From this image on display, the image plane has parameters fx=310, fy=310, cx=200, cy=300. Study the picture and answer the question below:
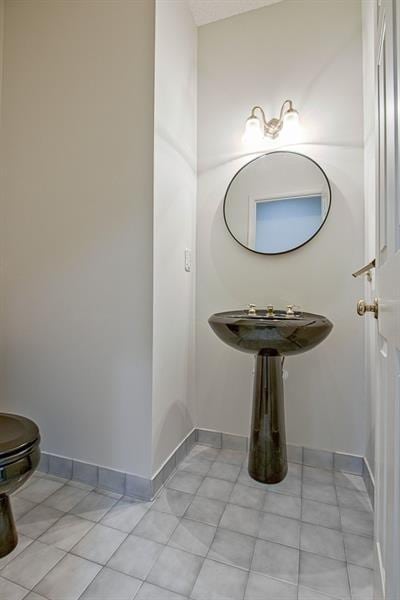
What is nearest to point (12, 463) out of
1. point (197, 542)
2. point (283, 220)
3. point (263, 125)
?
point (197, 542)

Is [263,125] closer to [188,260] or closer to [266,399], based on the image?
[188,260]

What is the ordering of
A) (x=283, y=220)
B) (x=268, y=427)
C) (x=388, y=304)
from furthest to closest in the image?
(x=283, y=220), (x=268, y=427), (x=388, y=304)

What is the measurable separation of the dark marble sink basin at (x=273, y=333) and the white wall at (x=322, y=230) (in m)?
0.45

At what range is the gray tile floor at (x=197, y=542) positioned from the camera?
3.24ft

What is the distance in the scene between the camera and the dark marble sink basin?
50.6 inches

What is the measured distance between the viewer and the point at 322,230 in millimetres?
1732

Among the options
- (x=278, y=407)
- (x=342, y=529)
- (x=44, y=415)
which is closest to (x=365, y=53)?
(x=278, y=407)

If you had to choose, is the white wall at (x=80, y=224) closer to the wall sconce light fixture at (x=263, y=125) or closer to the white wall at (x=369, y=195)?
the wall sconce light fixture at (x=263, y=125)

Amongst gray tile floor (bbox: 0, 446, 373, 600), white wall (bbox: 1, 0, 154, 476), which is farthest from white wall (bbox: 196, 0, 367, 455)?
white wall (bbox: 1, 0, 154, 476)

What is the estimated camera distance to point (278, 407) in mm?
1552

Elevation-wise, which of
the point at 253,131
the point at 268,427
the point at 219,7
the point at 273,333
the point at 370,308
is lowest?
the point at 268,427

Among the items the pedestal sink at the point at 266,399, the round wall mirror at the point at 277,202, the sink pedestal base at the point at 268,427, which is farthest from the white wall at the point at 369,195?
the sink pedestal base at the point at 268,427

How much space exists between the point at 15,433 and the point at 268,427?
1.10 meters

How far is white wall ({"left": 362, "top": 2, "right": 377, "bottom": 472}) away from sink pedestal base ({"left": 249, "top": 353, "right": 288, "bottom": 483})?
1.41 ft
